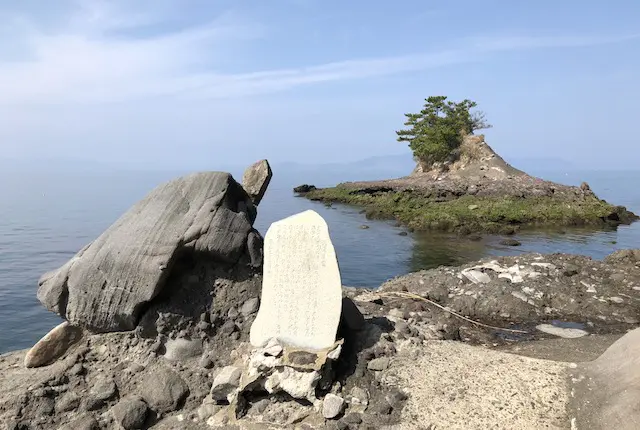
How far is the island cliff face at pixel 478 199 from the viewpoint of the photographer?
33.4 metres

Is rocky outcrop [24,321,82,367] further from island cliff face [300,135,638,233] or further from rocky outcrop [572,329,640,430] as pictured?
island cliff face [300,135,638,233]

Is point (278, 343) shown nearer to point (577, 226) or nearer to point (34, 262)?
point (34, 262)

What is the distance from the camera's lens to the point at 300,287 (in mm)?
7367

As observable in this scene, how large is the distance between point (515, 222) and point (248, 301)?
97.5ft

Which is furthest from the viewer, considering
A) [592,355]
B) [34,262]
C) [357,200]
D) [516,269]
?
[357,200]

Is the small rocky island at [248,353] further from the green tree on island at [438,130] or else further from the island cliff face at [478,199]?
the green tree on island at [438,130]

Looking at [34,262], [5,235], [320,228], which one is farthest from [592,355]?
[5,235]

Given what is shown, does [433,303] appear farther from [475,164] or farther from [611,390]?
[475,164]

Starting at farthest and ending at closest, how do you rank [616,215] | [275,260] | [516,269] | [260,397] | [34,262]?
[616,215] → [34,262] → [516,269] → [275,260] → [260,397]

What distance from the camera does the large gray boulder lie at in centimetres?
764

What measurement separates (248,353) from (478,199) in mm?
35152

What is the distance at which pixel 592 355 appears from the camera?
28.3ft

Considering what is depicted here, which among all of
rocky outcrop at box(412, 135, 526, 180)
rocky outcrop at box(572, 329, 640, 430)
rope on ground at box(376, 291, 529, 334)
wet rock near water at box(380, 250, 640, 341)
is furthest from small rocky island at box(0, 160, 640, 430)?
rocky outcrop at box(412, 135, 526, 180)

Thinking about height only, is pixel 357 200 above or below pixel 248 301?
below
